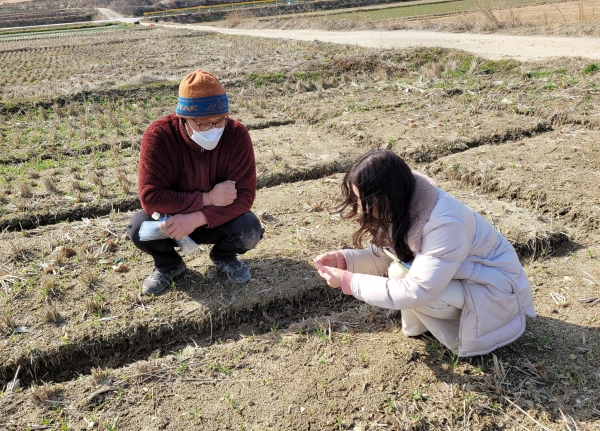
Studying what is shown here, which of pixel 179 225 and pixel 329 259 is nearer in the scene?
pixel 329 259

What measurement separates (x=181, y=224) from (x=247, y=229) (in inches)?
18.1

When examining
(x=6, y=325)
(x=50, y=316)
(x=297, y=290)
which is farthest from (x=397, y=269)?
(x=6, y=325)

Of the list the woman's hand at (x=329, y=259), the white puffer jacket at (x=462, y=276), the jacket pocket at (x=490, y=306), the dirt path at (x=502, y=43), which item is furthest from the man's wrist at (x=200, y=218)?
the dirt path at (x=502, y=43)

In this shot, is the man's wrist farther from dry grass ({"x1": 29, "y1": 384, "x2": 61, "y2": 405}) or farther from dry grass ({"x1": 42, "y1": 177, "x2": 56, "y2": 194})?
dry grass ({"x1": 42, "y1": 177, "x2": 56, "y2": 194})

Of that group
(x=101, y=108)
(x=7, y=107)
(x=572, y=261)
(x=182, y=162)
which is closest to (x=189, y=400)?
(x=182, y=162)

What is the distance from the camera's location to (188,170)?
10.4ft

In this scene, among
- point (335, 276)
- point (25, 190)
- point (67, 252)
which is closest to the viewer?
point (335, 276)

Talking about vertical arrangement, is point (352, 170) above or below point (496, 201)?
above

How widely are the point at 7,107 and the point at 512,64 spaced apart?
8.67 m

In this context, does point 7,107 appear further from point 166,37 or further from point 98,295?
point 166,37

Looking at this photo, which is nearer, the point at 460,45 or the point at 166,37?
the point at 460,45

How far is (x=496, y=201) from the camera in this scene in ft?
14.8

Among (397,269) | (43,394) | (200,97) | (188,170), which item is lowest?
(43,394)

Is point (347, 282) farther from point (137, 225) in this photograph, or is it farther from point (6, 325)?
point (6, 325)
